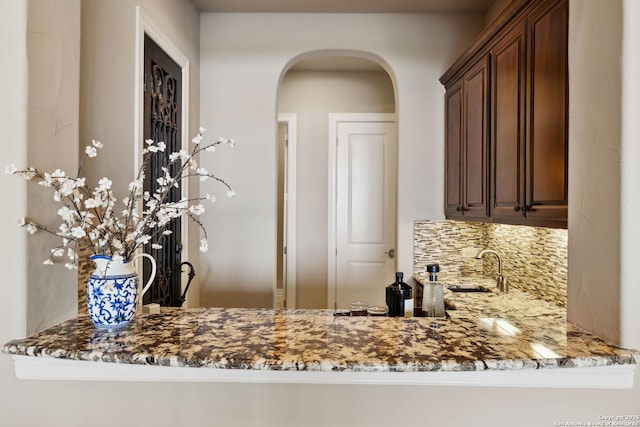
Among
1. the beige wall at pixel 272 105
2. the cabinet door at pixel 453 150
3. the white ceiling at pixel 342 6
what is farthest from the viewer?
the beige wall at pixel 272 105

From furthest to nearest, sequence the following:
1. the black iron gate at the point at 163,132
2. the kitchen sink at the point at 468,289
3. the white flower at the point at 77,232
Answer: the kitchen sink at the point at 468,289
the black iron gate at the point at 163,132
the white flower at the point at 77,232

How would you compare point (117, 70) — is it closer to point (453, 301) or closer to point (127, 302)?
point (127, 302)

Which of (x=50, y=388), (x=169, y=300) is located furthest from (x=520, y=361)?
(x=169, y=300)

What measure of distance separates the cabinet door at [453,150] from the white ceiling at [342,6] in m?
0.60

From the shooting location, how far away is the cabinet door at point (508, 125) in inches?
83.0

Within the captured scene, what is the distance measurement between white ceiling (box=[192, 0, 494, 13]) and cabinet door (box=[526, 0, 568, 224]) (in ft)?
4.30

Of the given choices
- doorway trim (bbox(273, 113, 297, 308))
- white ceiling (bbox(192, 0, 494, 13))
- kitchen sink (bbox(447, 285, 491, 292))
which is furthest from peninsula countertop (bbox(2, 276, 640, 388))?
doorway trim (bbox(273, 113, 297, 308))

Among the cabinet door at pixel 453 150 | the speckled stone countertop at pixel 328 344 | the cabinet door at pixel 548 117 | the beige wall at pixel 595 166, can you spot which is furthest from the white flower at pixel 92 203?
the cabinet door at pixel 453 150

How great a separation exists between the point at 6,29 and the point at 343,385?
48.7 inches

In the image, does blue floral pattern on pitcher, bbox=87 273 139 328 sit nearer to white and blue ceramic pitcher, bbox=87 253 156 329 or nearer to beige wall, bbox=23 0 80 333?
white and blue ceramic pitcher, bbox=87 253 156 329

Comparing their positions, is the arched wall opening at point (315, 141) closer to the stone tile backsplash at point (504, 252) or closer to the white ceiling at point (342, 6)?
the white ceiling at point (342, 6)

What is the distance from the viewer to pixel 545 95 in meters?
1.87

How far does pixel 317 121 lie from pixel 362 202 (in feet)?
3.17

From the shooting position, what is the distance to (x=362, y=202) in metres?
4.58
